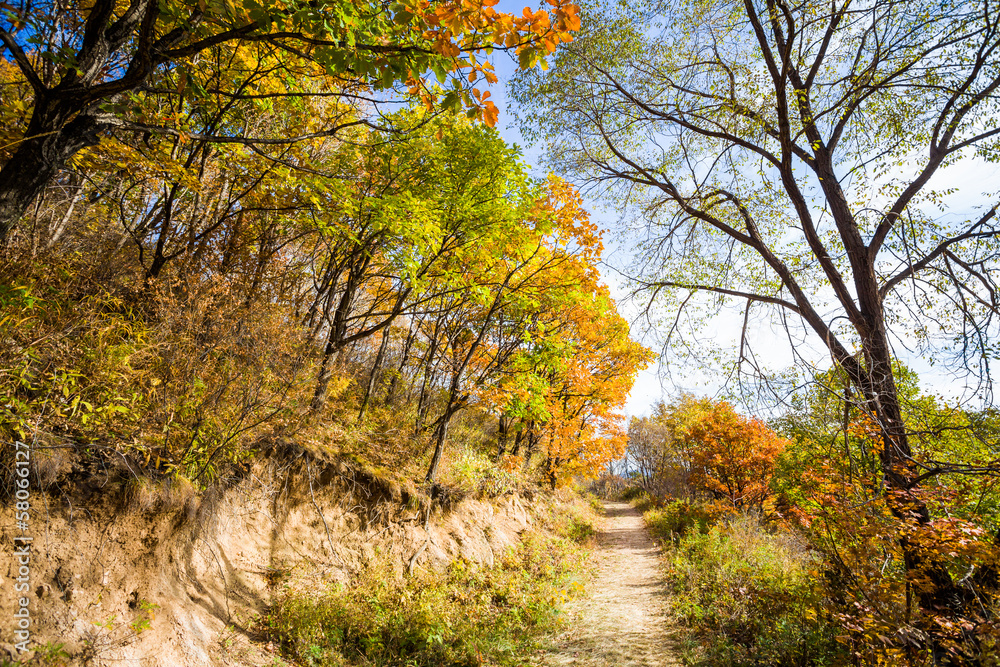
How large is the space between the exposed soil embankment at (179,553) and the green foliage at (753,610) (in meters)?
5.13

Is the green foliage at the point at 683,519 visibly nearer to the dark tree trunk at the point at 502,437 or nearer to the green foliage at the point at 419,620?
the dark tree trunk at the point at 502,437

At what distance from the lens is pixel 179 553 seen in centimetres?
454

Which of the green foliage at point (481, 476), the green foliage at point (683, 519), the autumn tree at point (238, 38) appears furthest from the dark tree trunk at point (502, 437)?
the autumn tree at point (238, 38)

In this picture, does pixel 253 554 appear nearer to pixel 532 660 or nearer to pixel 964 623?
pixel 532 660

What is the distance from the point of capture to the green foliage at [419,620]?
4.91 m

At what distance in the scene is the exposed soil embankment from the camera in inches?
136

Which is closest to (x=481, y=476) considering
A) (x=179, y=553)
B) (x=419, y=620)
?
(x=419, y=620)

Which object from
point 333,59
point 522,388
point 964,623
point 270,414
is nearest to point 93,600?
point 270,414

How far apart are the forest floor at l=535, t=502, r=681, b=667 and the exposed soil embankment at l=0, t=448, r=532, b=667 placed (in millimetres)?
3080

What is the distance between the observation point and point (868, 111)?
644 cm

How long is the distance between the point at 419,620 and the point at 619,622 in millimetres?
3835

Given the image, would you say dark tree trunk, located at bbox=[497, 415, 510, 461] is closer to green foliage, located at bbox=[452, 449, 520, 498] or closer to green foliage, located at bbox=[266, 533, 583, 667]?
green foliage, located at bbox=[452, 449, 520, 498]

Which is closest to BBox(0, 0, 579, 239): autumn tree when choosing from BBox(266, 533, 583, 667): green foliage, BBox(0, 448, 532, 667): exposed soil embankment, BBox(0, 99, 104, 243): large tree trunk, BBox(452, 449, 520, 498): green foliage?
BBox(0, 99, 104, 243): large tree trunk

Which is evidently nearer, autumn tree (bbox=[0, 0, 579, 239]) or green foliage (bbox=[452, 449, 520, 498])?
autumn tree (bbox=[0, 0, 579, 239])
